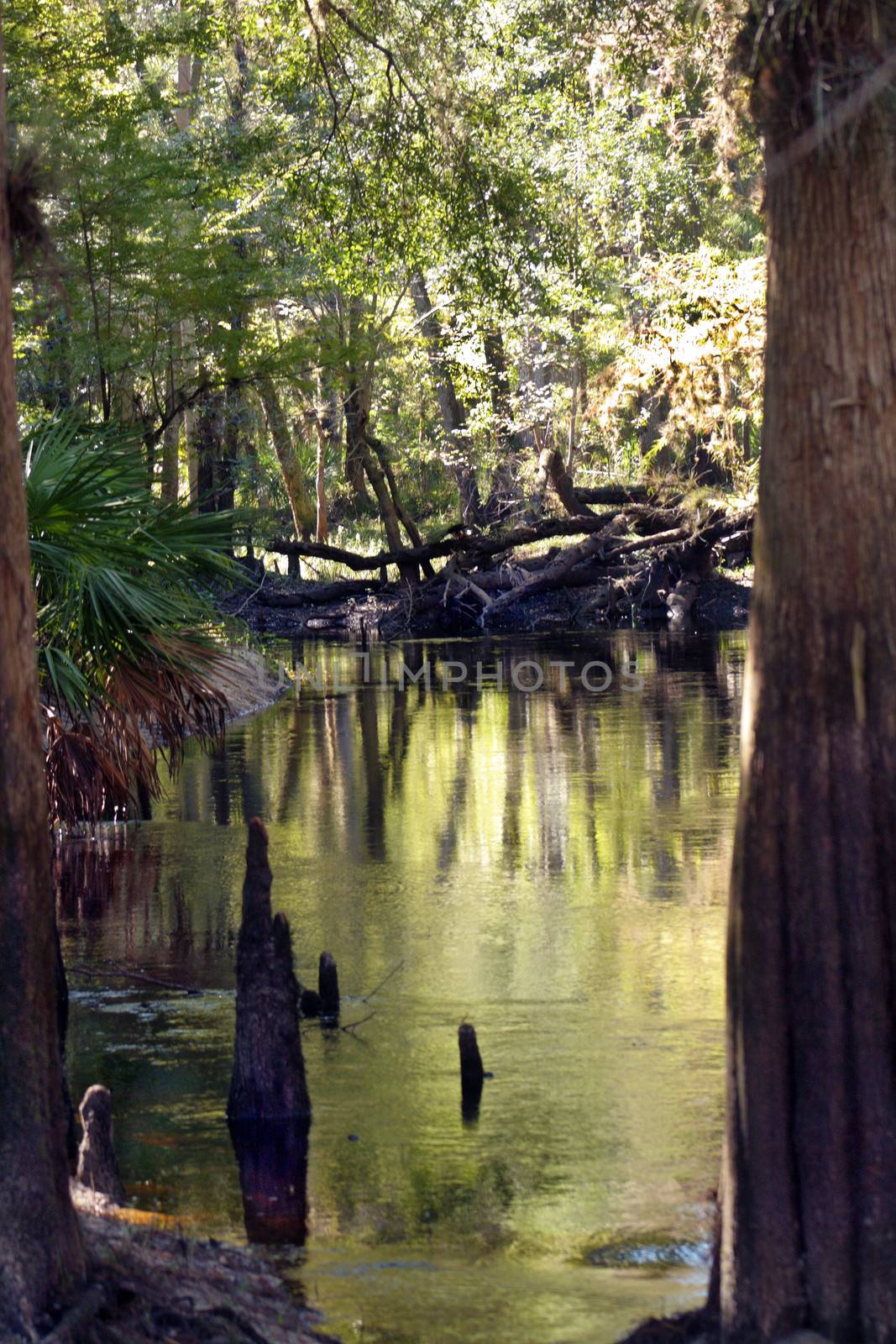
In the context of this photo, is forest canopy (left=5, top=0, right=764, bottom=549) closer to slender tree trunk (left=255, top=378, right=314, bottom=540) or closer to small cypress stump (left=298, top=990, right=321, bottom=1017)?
slender tree trunk (left=255, top=378, right=314, bottom=540)

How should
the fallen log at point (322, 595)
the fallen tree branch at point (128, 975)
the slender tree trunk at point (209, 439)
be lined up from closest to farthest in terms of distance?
the fallen tree branch at point (128, 975), the slender tree trunk at point (209, 439), the fallen log at point (322, 595)

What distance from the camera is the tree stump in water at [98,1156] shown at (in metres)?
7.36

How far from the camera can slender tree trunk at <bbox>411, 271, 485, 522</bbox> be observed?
44.9 m

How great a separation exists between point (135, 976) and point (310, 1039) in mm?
1989

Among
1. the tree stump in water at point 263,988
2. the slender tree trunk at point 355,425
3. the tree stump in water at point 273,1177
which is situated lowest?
the tree stump in water at point 273,1177

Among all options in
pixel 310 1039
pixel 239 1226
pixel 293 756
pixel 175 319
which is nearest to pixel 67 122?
pixel 175 319

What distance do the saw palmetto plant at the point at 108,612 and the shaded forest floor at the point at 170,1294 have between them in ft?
14.4

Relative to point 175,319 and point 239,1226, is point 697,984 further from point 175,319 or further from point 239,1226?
point 175,319

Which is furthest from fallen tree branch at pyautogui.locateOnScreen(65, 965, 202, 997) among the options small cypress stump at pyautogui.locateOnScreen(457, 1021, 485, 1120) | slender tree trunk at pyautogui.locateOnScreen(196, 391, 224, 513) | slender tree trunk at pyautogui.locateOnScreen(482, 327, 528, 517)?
slender tree trunk at pyautogui.locateOnScreen(482, 327, 528, 517)

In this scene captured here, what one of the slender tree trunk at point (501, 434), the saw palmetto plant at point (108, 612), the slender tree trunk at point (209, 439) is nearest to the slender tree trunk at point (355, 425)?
the slender tree trunk at point (501, 434)

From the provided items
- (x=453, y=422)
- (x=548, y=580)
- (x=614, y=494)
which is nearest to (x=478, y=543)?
(x=548, y=580)

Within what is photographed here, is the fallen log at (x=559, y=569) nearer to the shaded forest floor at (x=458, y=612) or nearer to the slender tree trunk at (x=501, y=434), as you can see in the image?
the shaded forest floor at (x=458, y=612)

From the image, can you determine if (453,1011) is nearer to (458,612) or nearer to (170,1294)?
(170,1294)

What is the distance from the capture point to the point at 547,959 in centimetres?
1248
